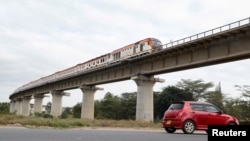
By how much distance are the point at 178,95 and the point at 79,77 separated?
761 inches

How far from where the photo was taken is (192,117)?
15977 millimetres

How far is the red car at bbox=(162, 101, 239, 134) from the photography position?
15891 mm

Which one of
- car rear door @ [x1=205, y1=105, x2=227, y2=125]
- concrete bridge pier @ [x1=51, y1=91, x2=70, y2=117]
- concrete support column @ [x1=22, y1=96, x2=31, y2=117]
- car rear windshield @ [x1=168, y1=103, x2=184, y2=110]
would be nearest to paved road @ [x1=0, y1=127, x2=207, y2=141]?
car rear windshield @ [x1=168, y1=103, x2=184, y2=110]

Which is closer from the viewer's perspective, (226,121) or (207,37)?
(226,121)

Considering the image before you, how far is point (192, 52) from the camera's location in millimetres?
33188

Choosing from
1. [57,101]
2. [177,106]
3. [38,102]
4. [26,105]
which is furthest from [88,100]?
[26,105]

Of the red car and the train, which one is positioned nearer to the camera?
the red car

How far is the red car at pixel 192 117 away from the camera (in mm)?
15891

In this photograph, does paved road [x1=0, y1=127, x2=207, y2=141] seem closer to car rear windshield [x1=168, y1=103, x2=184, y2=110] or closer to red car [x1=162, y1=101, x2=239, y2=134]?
red car [x1=162, y1=101, x2=239, y2=134]

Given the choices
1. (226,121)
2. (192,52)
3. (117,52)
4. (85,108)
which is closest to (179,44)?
(192,52)

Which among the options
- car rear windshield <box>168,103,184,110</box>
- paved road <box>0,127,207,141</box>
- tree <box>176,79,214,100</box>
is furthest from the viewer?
tree <box>176,79,214,100</box>

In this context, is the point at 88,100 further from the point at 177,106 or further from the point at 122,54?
the point at 177,106

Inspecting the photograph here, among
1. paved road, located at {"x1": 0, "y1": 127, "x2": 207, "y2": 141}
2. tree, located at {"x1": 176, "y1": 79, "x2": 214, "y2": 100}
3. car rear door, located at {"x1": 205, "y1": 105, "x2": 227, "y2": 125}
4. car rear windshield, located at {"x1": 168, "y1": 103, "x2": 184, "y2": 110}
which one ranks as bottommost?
paved road, located at {"x1": 0, "y1": 127, "x2": 207, "y2": 141}

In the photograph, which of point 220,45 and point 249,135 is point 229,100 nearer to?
point 220,45
